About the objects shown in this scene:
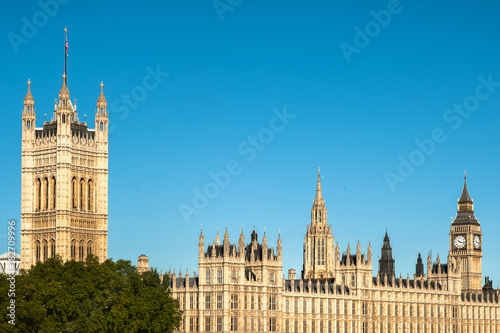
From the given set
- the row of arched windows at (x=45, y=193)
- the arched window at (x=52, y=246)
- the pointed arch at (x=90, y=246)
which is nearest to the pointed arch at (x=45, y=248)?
the arched window at (x=52, y=246)

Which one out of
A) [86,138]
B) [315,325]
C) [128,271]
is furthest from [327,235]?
[128,271]

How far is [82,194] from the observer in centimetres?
16962

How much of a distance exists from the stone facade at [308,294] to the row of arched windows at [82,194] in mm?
21132

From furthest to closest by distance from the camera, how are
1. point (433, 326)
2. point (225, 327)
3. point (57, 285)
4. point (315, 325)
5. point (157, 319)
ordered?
1. point (433, 326)
2. point (315, 325)
3. point (225, 327)
4. point (157, 319)
5. point (57, 285)

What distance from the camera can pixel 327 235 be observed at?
19788cm

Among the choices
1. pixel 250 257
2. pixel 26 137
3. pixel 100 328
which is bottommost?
pixel 100 328

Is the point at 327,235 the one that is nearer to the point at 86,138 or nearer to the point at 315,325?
the point at 315,325

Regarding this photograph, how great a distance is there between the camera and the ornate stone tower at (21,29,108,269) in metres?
166

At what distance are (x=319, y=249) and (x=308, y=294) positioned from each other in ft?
101

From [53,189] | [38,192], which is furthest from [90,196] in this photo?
[38,192]

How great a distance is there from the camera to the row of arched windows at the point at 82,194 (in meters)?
168

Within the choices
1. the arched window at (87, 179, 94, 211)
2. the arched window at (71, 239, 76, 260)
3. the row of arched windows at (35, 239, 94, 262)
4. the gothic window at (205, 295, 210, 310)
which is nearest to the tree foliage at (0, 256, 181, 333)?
the gothic window at (205, 295, 210, 310)

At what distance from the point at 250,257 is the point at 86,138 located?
33.5 metres

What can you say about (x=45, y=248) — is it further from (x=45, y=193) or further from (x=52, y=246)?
(x=45, y=193)
